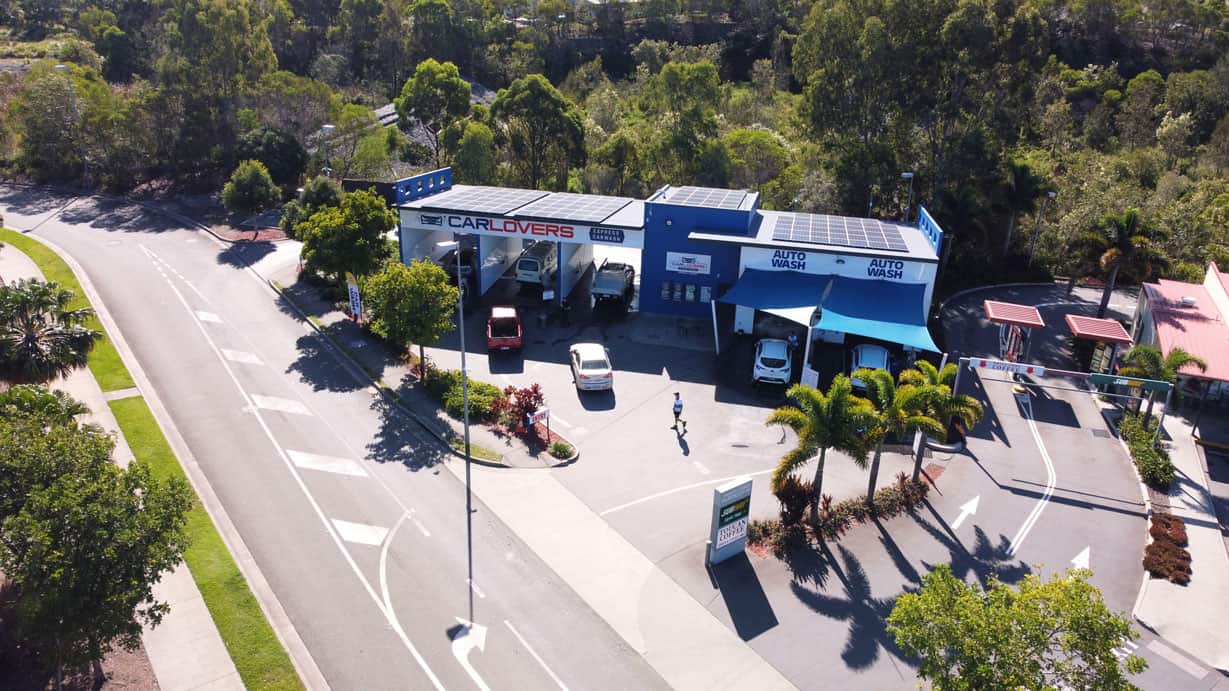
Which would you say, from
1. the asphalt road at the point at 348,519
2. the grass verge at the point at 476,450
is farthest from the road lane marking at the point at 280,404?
the grass verge at the point at 476,450

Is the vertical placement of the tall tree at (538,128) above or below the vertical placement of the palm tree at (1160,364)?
above

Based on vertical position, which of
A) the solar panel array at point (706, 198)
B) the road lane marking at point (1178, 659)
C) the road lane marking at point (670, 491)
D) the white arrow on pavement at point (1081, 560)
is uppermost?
the solar panel array at point (706, 198)

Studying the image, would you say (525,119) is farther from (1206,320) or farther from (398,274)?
(1206,320)

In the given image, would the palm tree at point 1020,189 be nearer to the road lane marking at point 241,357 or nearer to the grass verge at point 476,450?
the grass verge at point 476,450

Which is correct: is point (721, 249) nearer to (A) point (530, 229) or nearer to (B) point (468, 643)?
(A) point (530, 229)

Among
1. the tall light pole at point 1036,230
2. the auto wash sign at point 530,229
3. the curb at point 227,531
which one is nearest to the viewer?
the curb at point 227,531

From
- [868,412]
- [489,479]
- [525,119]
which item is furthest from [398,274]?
[525,119]

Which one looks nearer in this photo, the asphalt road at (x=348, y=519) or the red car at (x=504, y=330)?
the asphalt road at (x=348, y=519)

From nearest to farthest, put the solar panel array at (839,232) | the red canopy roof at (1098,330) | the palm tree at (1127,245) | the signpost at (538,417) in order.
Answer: the signpost at (538,417), the red canopy roof at (1098,330), the solar panel array at (839,232), the palm tree at (1127,245)
